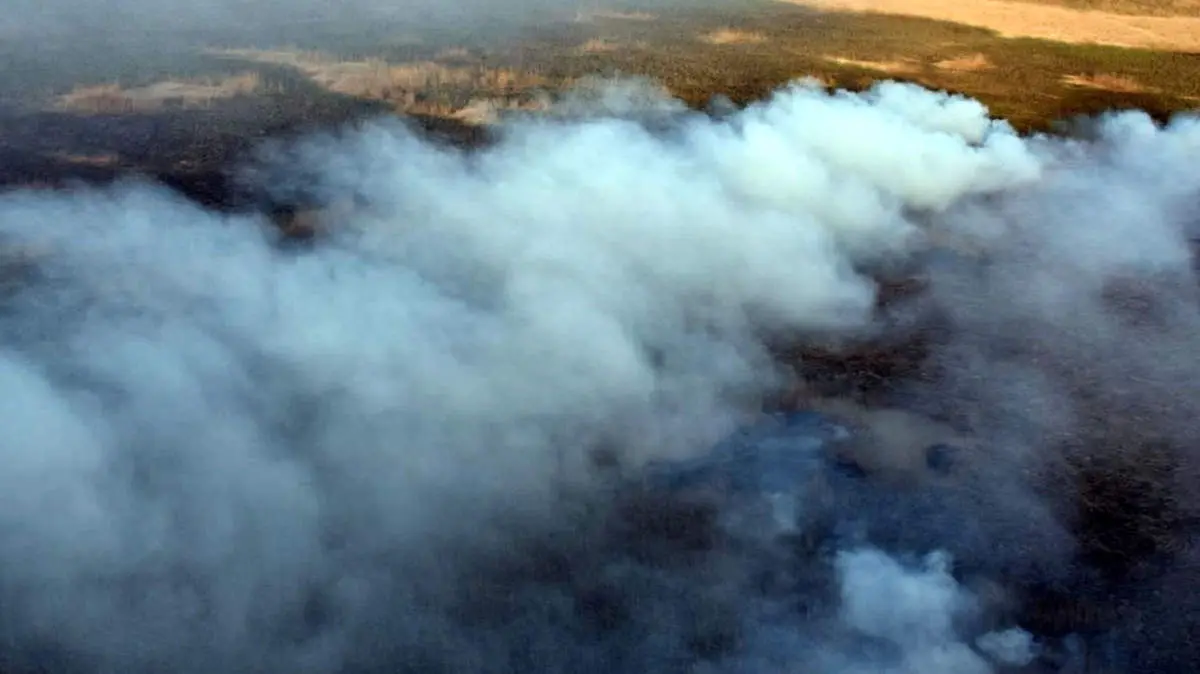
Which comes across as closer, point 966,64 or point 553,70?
point 553,70

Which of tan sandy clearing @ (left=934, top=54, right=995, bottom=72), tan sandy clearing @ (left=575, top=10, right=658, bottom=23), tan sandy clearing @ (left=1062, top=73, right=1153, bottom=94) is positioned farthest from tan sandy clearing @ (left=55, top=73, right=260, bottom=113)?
tan sandy clearing @ (left=1062, top=73, right=1153, bottom=94)

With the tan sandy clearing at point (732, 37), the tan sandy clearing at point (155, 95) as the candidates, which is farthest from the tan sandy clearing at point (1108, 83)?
the tan sandy clearing at point (155, 95)

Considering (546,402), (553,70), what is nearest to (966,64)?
(553,70)

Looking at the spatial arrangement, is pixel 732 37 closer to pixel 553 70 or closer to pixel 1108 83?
pixel 553 70

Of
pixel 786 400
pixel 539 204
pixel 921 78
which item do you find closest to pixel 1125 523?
pixel 786 400

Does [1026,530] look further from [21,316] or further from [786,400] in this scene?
[21,316]

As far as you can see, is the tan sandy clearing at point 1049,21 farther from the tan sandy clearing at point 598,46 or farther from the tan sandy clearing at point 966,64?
the tan sandy clearing at point 598,46

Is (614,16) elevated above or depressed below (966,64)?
above

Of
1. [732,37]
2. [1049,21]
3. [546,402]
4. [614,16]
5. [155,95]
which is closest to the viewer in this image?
[546,402]
